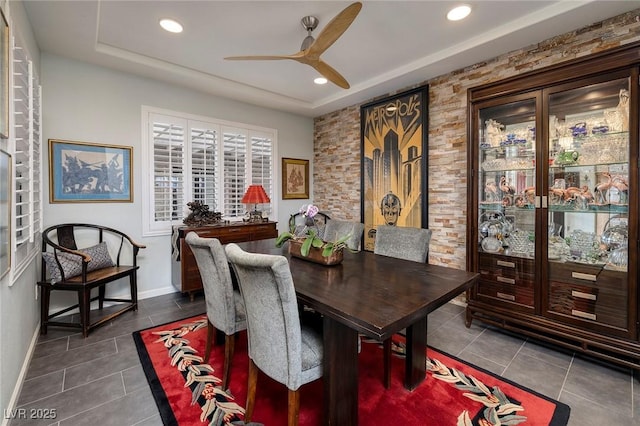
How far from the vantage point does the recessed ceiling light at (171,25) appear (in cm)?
249

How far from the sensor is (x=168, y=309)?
3295 millimetres

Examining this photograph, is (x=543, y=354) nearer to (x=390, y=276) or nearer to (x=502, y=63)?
(x=390, y=276)

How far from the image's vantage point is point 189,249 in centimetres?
346

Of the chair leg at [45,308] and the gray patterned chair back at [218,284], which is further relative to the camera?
the chair leg at [45,308]

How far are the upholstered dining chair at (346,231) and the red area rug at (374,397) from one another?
108cm

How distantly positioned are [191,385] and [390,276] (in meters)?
1.54

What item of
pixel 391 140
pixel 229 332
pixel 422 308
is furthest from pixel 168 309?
pixel 391 140

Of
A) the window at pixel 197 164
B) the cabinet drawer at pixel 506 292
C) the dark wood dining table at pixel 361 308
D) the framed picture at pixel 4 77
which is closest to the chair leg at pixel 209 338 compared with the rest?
the dark wood dining table at pixel 361 308

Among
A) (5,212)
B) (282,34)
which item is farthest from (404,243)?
(5,212)

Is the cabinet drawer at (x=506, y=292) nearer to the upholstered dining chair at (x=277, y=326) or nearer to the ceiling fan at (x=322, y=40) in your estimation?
the upholstered dining chair at (x=277, y=326)

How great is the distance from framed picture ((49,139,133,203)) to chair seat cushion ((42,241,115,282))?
590mm

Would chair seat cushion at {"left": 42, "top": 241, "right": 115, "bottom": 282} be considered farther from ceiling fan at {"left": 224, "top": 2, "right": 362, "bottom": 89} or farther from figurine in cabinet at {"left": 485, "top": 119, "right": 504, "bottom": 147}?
figurine in cabinet at {"left": 485, "top": 119, "right": 504, "bottom": 147}

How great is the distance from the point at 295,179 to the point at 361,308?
13.2 ft

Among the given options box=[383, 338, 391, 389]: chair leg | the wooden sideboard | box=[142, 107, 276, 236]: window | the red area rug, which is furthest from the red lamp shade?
box=[383, 338, 391, 389]: chair leg
